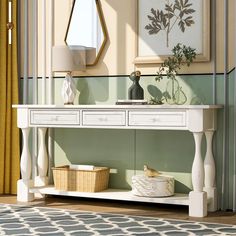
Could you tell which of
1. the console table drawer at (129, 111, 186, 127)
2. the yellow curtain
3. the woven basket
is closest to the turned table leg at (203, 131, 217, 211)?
the console table drawer at (129, 111, 186, 127)

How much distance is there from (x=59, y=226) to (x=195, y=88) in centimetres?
150

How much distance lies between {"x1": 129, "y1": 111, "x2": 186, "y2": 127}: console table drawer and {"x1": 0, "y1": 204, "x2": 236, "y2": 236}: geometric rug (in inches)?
25.8

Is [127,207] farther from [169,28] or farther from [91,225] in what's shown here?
[169,28]

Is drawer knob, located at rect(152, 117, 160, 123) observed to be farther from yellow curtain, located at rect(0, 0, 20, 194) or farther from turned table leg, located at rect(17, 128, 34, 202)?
yellow curtain, located at rect(0, 0, 20, 194)

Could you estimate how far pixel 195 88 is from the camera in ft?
13.7

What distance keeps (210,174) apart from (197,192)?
25 cm

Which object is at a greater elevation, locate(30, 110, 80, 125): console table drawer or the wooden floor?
locate(30, 110, 80, 125): console table drawer

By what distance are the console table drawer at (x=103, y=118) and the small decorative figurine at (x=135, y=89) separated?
9.7 inches

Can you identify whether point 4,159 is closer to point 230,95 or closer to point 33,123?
point 33,123

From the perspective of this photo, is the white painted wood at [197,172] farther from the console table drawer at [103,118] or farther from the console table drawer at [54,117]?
the console table drawer at [54,117]

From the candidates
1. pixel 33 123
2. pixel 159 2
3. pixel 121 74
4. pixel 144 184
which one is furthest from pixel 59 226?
pixel 159 2

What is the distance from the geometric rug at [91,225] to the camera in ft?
10.9

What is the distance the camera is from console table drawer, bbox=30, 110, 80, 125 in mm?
4191

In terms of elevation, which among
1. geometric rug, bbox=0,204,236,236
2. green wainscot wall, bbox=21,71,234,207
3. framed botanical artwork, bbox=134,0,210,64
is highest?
framed botanical artwork, bbox=134,0,210,64
